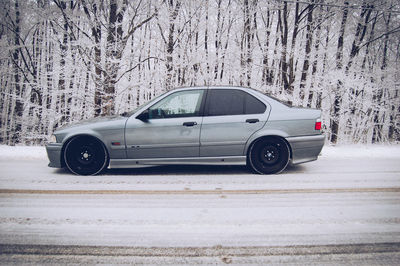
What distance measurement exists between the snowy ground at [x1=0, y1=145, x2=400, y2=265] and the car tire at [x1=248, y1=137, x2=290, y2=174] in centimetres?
20

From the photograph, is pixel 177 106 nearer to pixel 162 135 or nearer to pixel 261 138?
pixel 162 135

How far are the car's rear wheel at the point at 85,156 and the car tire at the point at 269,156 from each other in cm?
273

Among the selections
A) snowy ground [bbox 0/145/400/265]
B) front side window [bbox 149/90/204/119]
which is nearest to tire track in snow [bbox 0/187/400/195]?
snowy ground [bbox 0/145/400/265]

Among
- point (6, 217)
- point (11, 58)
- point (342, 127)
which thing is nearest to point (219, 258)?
point (6, 217)

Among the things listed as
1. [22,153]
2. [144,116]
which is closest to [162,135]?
[144,116]

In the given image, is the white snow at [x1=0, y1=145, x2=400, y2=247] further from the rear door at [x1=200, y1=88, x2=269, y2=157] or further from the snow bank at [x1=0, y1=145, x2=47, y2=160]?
the snow bank at [x1=0, y1=145, x2=47, y2=160]

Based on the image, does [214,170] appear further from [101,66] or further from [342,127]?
[342,127]

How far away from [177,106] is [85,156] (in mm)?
1913

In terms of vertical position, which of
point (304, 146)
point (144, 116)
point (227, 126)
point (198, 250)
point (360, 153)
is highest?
point (144, 116)

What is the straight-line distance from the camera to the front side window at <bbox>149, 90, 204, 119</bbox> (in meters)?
4.88

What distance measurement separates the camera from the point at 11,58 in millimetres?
15445

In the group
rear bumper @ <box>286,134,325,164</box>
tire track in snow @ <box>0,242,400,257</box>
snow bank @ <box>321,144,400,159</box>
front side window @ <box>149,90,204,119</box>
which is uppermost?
front side window @ <box>149,90,204,119</box>

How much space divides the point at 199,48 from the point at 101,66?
4.83 meters

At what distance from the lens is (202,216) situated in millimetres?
3023
